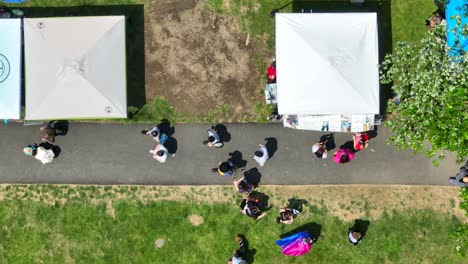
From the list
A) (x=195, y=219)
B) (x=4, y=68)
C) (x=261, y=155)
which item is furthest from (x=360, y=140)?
(x=4, y=68)

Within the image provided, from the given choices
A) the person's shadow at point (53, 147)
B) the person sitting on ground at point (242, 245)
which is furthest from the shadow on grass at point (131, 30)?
the person sitting on ground at point (242, 245)

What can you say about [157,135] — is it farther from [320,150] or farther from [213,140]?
[320,150]

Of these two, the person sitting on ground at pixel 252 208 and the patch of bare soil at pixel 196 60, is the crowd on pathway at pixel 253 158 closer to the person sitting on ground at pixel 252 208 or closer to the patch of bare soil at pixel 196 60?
the person sitting on ground at pixel 252 208

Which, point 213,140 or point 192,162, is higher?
point 213,140

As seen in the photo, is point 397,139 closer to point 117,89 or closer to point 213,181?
point 213,181

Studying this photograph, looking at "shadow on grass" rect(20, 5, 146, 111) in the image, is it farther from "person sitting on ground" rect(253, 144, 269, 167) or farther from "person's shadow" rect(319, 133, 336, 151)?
"person's shadow" rect(319, 133, 336, 151)

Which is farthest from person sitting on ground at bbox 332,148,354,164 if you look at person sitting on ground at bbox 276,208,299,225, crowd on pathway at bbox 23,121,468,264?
person sitting on ground at bbox 276,208,299,225
